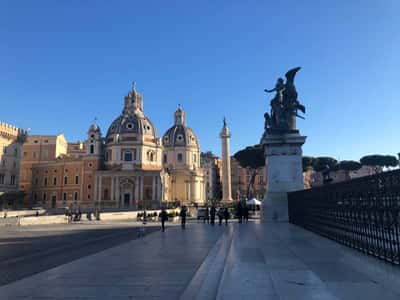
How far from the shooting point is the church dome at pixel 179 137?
93.3m

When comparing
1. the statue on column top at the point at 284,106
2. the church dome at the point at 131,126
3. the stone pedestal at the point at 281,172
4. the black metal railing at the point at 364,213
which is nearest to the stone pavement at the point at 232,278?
the black metal railing at the point at 364,213

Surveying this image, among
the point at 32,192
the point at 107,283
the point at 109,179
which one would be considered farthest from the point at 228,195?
the point at 107,283

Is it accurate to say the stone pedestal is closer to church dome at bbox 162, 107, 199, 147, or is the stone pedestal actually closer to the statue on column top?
the statue on column top

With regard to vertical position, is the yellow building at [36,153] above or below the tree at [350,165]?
above

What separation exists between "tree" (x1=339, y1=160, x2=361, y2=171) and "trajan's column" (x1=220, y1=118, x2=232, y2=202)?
87.5 feet

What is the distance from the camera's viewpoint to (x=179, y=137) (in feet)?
308

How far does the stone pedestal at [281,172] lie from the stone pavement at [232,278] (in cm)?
1032

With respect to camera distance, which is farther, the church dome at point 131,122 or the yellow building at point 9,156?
the church dome at point 131,122

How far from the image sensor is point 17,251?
11836 mm

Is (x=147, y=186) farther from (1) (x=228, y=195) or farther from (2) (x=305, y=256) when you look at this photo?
(2) (x=305, y=256)

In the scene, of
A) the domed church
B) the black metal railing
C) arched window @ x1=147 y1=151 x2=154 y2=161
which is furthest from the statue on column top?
arched window @ x1=147 y1=151 x2=154 y2=161

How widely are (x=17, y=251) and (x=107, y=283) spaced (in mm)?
7677

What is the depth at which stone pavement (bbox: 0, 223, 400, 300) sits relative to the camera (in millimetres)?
4777

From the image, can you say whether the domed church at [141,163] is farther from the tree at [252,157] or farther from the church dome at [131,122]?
the tree at [252,157]
